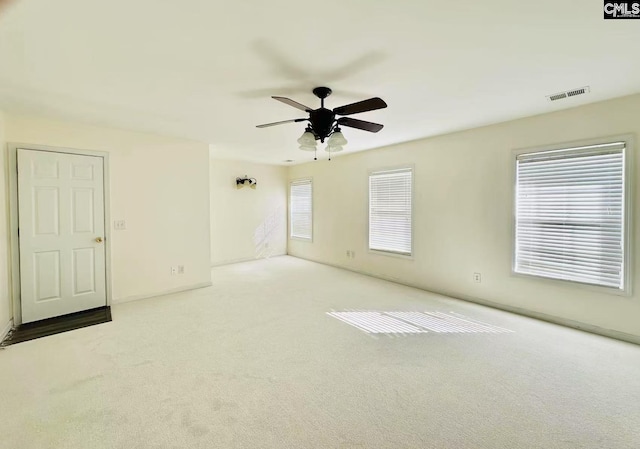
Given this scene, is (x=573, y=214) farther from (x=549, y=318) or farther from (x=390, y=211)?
(x=390, y=211)

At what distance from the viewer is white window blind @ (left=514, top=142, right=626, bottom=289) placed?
115 inches

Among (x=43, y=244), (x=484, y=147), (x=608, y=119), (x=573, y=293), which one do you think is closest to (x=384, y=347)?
(x=573, y=293)

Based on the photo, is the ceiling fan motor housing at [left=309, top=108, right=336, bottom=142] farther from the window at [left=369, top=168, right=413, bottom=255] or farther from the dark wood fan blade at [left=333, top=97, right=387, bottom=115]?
the window at [left=369, top=168, right=413, bottom=255]

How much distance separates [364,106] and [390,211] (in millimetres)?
3011

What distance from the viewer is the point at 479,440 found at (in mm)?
1651

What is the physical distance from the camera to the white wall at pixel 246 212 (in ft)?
21.2

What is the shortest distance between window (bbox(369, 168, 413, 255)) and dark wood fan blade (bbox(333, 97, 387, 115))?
262 centimetres

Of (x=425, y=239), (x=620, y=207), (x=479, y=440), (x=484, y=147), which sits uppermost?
(x=484, y=147)

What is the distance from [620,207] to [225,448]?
410 cm

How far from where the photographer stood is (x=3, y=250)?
312cm

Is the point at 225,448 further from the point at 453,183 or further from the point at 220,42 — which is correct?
the point at 453,183

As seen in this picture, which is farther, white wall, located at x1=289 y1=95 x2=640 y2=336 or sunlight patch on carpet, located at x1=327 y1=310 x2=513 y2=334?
sunlight patch on carpet, located at x1=327 y1=310 x2=513 y2=334

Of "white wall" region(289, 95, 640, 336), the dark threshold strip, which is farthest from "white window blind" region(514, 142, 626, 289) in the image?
the dark threshold strip

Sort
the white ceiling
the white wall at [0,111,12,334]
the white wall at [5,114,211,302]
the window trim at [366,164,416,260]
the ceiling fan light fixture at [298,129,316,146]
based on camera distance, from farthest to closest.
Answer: the window trim at [366,164,416,260] < the white wall at [5,114,211,302] < the white wall at [0,111,12,334] < the ceiling fan light fixture at [298,129,316,146] < the white ceiling
